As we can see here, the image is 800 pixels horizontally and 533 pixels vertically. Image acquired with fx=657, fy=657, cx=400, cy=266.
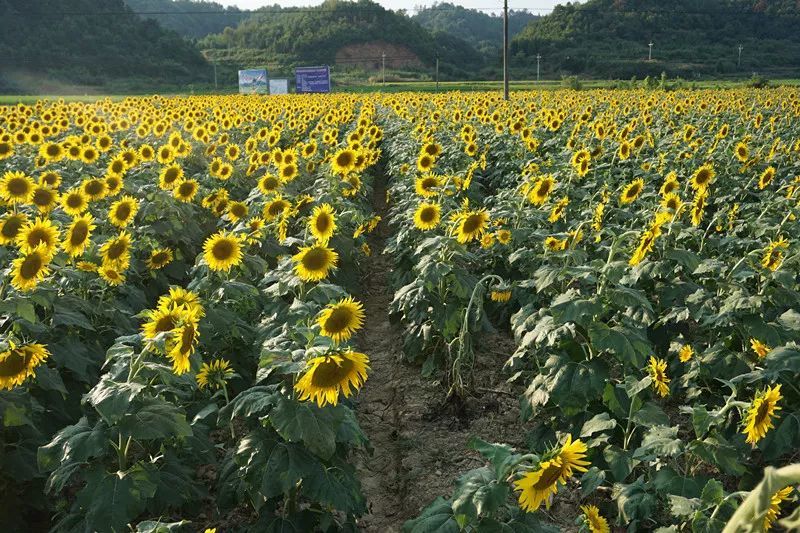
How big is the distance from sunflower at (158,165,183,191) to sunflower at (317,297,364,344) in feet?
15.9

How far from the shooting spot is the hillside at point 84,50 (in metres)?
63.4

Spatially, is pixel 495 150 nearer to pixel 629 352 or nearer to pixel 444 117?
pixel 444 117

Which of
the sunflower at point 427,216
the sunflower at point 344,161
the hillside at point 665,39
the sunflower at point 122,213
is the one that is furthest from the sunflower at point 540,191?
the hillside at point 665,39

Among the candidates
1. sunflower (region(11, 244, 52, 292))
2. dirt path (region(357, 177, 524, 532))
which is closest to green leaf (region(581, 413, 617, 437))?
dirt path (region(357, 177, 524, 532))

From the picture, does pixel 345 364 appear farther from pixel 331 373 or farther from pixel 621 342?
pixel 621 342

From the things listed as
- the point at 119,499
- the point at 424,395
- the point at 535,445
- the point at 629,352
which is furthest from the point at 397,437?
the point at 119,499

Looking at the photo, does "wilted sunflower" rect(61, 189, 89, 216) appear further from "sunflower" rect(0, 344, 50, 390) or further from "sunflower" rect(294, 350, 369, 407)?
"sunflower" rect(294, 350, 369, 407)

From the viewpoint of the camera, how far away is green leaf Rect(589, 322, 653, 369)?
352 centimetres

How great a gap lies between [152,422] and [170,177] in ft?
16.8

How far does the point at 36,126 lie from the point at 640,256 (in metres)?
10.9

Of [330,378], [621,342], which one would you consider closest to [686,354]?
[621,342]

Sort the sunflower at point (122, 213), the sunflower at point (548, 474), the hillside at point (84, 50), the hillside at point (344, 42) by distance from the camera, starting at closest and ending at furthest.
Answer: the sunflower at point (548, 474), the sunflower at point (122, 213), the hillside at point (84, 50), the hillside at point (344, 42)

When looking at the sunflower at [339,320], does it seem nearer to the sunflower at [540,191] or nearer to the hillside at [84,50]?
the sunflower at [540,191]

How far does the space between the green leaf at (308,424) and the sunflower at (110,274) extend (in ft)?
7.90
